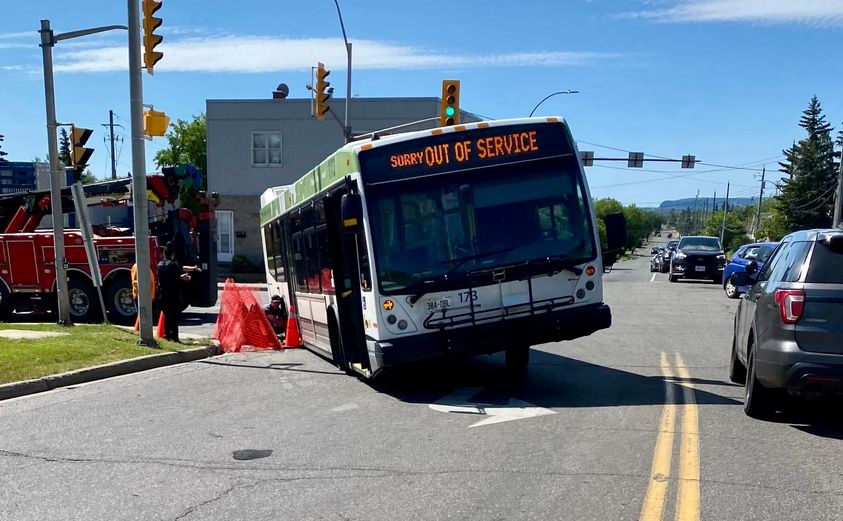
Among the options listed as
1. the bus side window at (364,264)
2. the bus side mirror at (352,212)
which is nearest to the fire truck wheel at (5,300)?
the bus side window at (364,264)

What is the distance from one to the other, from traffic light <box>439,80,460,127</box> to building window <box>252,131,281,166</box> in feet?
71.6

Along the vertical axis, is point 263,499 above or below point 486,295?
below

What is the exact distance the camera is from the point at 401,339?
29.0 feet

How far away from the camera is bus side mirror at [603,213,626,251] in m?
9.71

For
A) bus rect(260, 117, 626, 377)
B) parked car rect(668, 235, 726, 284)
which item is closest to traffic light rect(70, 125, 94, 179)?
bus rect(260, 117, 626, 377)

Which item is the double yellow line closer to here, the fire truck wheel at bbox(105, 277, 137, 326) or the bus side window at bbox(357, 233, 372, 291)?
the bus side window at bbox(357, 233, 372, 291)

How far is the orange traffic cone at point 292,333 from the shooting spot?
1474 cm

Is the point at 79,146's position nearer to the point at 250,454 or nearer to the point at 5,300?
the point at 5,300

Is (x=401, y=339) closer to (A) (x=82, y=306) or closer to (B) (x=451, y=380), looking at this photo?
(B) (x=451, y=380)

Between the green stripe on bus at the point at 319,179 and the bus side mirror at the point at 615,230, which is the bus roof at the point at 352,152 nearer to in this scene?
the green stripe on bus at the point at 319,179

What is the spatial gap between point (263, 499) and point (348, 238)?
4.40 m

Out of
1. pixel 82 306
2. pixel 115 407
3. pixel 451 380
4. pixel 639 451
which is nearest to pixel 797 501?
pixel 639 451

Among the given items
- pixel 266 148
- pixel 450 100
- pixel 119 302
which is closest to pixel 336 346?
pixel 119 302

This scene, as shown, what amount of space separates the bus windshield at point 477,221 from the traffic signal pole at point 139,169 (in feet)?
16.9
